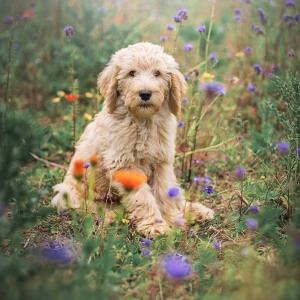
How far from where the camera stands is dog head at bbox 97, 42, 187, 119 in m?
3.87

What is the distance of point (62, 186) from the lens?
4379 millimetres

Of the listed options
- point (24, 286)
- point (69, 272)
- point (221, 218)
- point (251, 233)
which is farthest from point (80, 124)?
point (24, 286)

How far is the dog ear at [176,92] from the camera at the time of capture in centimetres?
419

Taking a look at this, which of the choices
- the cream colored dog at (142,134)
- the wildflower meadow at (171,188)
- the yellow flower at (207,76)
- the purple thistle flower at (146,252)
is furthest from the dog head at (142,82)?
the purple thistle flower at (146,252)

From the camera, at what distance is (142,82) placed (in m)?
3.86

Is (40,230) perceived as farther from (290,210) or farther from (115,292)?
(290,210)

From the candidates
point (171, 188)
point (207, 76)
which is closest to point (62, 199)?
point (171, 188)

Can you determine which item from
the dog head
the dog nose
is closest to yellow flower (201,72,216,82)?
the dog head

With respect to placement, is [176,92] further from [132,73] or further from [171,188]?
[171,188]

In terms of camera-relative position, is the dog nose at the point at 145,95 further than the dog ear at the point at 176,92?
No

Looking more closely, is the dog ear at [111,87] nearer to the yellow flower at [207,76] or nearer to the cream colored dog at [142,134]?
the cream colored dog at [142,134]

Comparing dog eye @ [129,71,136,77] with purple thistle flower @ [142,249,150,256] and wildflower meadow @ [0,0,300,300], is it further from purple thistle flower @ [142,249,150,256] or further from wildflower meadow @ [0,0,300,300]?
purple thistle flower @ [142,249,150,256]

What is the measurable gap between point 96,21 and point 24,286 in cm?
496

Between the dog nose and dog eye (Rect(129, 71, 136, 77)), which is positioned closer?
the dog nose
